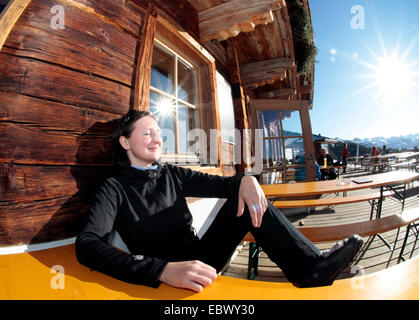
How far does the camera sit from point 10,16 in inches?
36.2

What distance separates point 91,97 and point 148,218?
2.80 ft

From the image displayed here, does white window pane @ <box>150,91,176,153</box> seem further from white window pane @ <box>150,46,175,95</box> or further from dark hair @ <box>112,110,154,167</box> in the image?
dark hair @ <box>112,110,154,167</box>

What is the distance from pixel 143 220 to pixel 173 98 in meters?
1.71

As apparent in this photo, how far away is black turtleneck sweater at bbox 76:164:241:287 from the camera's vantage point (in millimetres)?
596

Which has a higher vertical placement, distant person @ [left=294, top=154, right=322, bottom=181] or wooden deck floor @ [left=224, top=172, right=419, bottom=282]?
distant person @ [left=294, top=154, right=322, bottom=181]

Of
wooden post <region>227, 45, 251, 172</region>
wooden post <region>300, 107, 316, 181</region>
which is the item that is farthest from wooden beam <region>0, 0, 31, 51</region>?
wooden post <region>300, 107, 316, 181</region>

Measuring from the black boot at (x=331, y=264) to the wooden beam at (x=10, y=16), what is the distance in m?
1.86

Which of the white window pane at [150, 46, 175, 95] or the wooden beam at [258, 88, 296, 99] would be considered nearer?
the white window pane at [150, 46, 175, 95]

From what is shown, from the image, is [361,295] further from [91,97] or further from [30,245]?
[91,97]

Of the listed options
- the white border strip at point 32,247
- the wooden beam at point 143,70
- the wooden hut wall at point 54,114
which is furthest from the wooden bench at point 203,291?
the wooden beam at point 143,70

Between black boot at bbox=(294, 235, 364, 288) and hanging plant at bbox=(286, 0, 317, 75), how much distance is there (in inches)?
154

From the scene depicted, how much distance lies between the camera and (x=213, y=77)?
103 inches

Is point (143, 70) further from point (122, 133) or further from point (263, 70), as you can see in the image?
point (263, 70)

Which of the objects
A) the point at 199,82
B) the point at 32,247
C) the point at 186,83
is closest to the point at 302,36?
the point at 199,82
